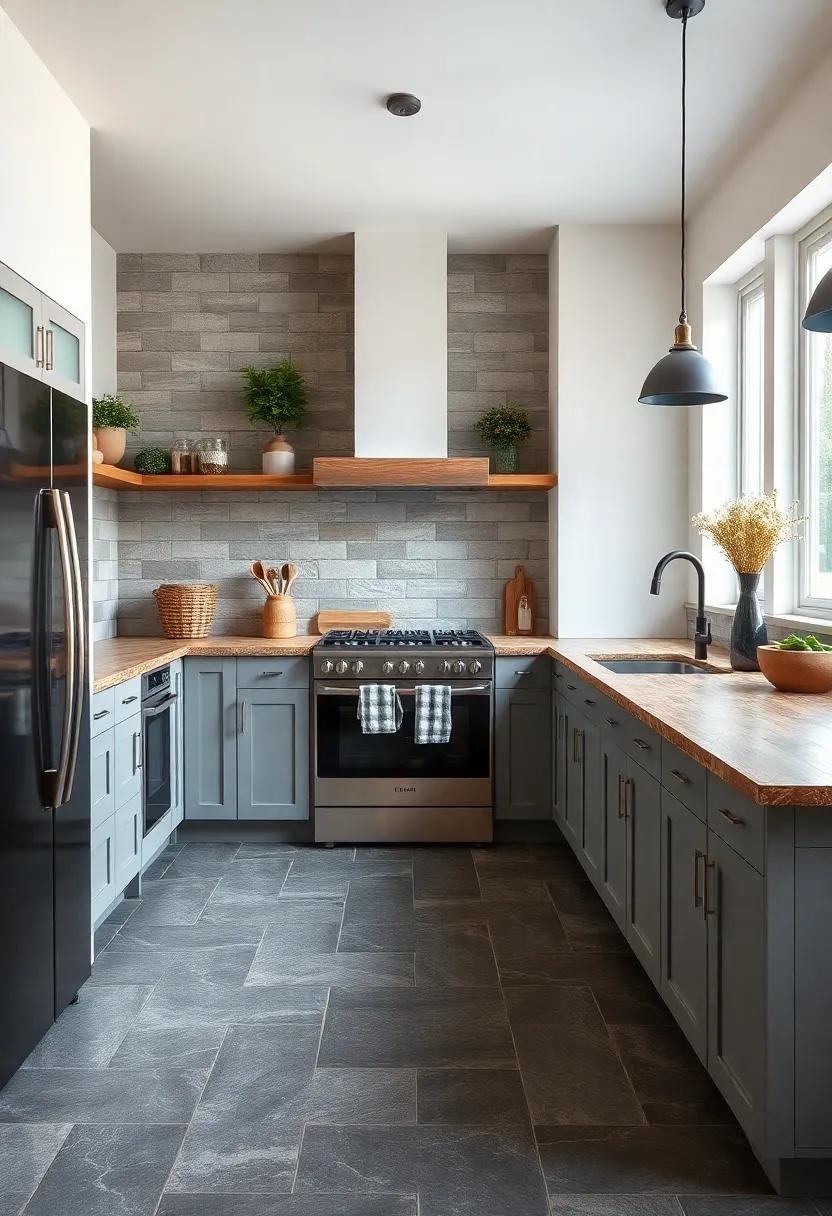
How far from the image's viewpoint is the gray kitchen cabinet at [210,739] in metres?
4.07

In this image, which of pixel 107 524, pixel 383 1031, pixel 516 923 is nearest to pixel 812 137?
pixel 516 923

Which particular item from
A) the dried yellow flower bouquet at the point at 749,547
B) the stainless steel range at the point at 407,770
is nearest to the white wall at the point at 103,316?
the stainless steel range at the point at 407,770

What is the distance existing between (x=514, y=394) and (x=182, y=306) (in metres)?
1.77

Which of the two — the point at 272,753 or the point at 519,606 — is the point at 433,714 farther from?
the point at 519,606

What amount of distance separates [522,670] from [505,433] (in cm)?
121

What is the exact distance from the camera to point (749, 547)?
318 cm

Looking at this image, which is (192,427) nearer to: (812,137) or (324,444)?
(324,444)

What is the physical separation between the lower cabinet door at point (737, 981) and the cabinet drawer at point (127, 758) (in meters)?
2.06

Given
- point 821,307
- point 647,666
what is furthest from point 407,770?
point 821,307

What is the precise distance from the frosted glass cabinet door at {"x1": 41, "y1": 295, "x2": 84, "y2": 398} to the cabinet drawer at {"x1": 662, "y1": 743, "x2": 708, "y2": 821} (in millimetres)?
1931

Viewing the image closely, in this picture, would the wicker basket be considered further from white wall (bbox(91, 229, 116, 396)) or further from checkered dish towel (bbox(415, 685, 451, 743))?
checkered dish towel (bbox(415, 685, 451, 743))

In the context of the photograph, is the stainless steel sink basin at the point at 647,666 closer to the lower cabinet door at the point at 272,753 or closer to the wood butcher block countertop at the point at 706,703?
the wood butcher block countertop at the point at 706,703

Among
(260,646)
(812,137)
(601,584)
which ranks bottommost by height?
(260,646)

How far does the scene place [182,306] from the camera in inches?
183
